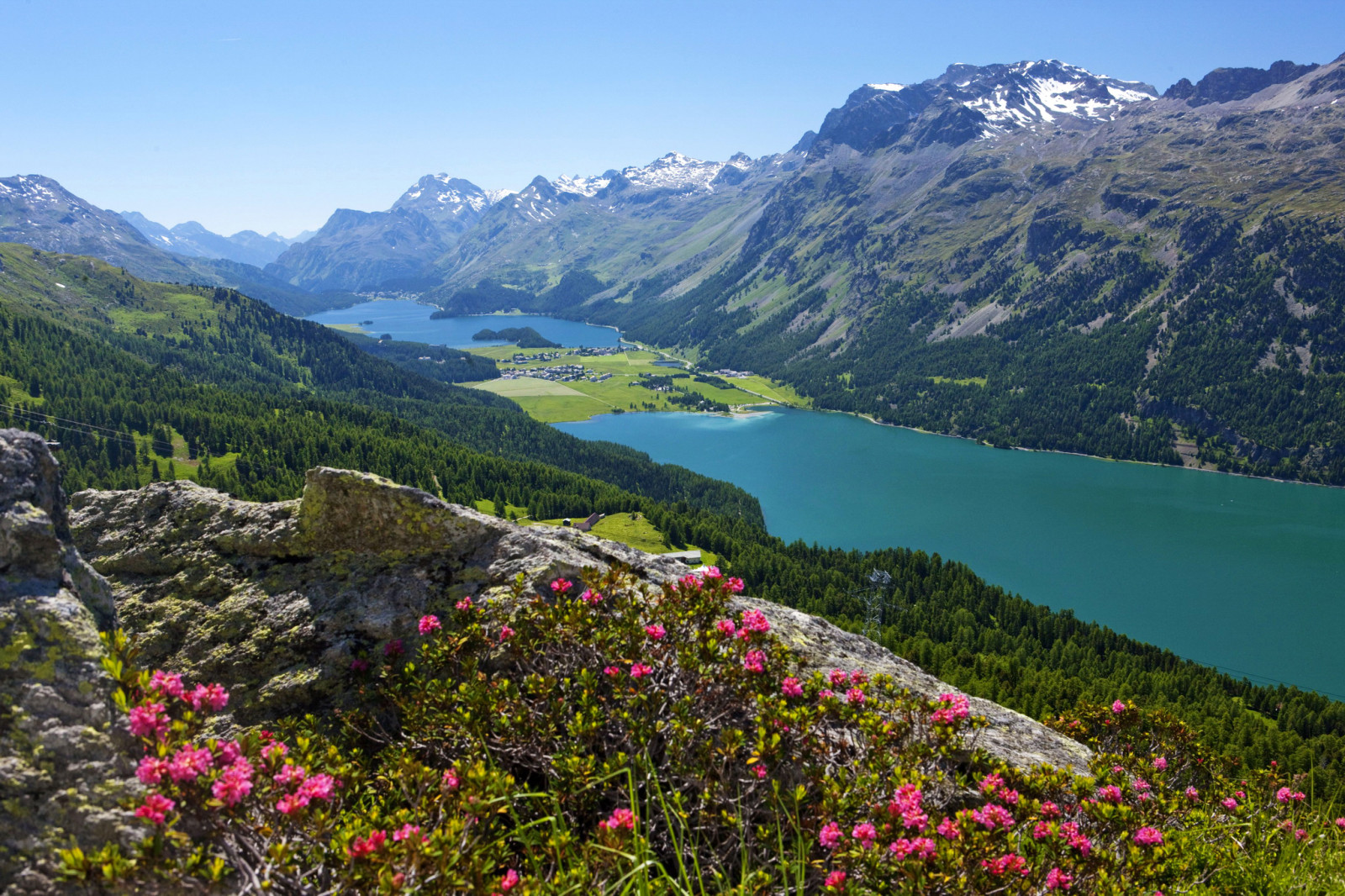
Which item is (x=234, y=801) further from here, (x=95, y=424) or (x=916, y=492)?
(x=95, y=424)

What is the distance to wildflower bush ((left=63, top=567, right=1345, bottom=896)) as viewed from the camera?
4.30 metres

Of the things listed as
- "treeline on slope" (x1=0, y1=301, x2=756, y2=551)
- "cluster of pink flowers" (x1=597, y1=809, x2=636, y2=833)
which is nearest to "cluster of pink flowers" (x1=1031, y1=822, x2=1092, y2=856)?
"cluster of pink flowers" (x1=597, y1=809, x2=636, y2=833)

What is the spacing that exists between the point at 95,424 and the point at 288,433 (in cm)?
4624

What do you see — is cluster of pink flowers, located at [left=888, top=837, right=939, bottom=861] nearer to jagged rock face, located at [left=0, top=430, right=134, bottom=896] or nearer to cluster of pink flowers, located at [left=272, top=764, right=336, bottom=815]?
cluster of pink flowers, located at [left=272, top=764, right=336, bottom=815]

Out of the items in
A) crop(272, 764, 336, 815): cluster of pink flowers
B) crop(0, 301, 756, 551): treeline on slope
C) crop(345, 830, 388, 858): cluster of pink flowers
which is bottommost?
crop(0, 301, 756, 551): treeline on slope

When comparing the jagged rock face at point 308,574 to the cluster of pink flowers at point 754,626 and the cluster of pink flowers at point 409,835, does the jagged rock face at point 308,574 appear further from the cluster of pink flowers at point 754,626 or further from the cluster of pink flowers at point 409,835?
→ the cluster of pink flowers at point 409,835

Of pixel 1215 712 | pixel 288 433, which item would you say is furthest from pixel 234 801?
pixel 288 433

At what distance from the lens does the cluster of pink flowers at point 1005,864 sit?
515 cm

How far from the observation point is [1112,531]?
128000 mm

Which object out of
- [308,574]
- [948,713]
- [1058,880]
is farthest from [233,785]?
[1058,880]

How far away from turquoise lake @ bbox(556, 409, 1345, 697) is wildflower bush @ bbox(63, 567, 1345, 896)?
10335cm

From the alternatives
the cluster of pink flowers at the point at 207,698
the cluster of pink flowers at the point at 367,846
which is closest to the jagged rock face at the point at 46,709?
the cluster of pink flowers at the point at 207,698

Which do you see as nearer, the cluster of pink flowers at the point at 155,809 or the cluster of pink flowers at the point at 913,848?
the cluster of pink flowers at the point at 155,809

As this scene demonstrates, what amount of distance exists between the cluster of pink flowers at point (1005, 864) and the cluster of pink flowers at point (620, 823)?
296 centimetres
